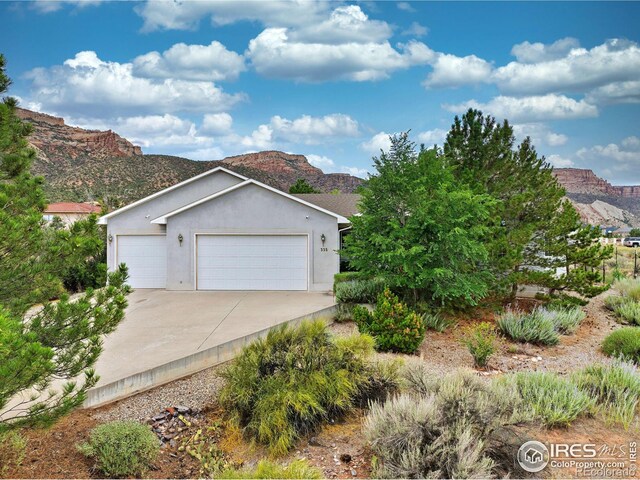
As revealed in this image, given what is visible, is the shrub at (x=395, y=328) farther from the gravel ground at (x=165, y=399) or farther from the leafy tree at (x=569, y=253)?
the leafy tree at (x=569, y=253)

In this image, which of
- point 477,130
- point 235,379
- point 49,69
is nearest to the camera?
point 235,379

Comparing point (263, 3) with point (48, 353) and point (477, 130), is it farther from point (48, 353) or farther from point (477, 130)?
point (48, 353)

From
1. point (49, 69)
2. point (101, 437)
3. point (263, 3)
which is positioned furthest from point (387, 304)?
point (49, 69)

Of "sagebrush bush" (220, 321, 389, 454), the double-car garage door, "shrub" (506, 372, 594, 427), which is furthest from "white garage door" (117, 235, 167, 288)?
"shrub" (506, 372, 594, 427)

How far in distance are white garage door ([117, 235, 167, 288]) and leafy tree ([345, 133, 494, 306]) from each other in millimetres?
8773

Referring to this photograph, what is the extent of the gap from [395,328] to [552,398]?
11.9ft

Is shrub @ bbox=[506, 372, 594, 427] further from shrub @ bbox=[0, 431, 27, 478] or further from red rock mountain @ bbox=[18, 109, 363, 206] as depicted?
red rock mountain @ bbox=[18, 109, 363, 206]

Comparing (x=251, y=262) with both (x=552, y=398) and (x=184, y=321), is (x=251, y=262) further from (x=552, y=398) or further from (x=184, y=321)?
(x=552, y=398)

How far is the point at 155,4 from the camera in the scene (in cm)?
1180

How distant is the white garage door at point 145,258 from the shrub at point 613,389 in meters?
14.2

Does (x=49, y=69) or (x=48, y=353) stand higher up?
(x=49, y=69)

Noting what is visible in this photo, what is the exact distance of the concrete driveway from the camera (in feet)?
24.8

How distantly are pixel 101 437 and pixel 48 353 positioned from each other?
2126 millimetres

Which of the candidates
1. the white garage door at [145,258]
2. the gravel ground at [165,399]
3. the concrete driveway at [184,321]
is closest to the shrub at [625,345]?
the concrete driveway at [184,321]
